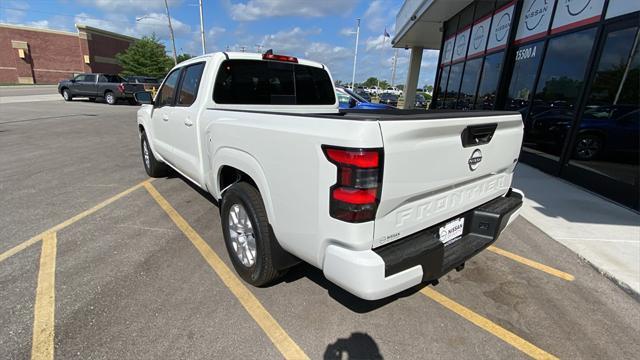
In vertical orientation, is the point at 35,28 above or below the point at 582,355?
above

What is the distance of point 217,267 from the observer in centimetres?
313

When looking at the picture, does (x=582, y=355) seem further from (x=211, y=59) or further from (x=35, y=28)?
(x=35, y=28)

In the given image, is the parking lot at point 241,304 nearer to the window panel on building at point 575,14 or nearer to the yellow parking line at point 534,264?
the yellow parking line at point 534,264

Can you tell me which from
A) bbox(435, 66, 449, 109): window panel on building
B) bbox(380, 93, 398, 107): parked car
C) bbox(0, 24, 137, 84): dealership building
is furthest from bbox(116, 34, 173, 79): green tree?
bbox(435, 66, 449, 109): window panel on building

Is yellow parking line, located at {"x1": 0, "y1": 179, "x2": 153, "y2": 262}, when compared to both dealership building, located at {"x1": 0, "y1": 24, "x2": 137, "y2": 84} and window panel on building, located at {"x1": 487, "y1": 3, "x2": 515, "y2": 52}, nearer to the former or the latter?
window panel on building, located at {"x1": 487, "y1": 3, "x2": 515, "y2": 52}

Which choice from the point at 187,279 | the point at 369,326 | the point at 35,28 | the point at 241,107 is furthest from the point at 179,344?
the point at 35,28

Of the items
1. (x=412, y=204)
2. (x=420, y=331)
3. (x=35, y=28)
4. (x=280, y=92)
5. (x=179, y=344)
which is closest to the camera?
(x=412, y=204)

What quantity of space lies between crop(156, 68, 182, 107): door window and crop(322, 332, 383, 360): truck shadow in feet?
11.9

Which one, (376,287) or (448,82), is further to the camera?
(448,82)

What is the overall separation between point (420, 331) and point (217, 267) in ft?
6.28

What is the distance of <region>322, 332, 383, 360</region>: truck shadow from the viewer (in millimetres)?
2154

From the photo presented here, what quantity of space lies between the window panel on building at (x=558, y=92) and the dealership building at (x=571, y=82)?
2 cm

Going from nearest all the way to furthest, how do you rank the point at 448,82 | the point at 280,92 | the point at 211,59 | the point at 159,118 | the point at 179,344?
the point at 179,344 → the point at 211,59 → the point at 280,92 → the point at 159,118 → the point at 448,82

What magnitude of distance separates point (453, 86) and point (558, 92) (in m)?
7.50
